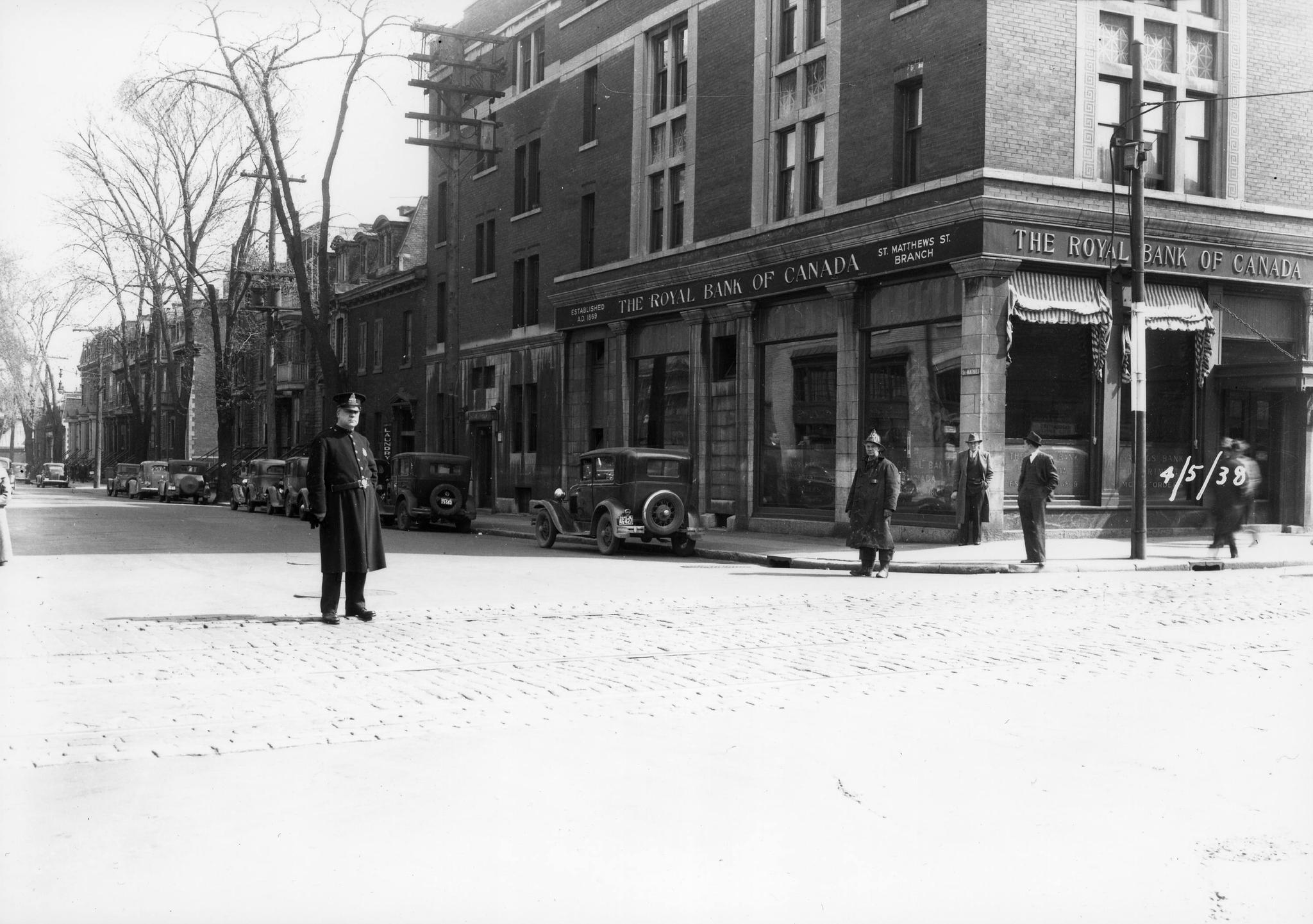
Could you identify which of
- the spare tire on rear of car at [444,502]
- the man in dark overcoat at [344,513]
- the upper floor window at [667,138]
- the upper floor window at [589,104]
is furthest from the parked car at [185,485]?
the man in dark overcoat at [344,513]

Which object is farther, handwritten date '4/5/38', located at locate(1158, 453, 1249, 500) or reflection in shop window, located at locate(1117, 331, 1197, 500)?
handwritten date '4/5/38', located at locate(1158, 453, 1249, 500)

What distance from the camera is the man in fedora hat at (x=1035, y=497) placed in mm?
17609

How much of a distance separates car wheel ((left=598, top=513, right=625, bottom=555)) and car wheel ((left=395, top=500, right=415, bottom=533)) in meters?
9.28

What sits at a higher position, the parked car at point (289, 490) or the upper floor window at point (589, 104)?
the upper floor window at point (589, 104)

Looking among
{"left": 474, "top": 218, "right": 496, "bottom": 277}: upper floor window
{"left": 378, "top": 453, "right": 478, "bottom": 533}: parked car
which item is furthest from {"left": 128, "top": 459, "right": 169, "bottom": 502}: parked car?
{"left": 378, "top": 453, "right": 478, "bottom": 533}: parked car

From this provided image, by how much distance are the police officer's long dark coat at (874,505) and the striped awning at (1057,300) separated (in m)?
5.02

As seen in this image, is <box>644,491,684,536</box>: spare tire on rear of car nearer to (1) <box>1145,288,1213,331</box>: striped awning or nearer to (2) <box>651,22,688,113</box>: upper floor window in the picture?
(1) <box>1145,288,1213,331</box>: striped awning

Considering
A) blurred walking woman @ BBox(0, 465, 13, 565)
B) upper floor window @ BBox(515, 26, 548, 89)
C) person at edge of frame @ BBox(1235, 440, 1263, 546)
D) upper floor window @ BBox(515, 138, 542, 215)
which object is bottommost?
blurred walking woman @ BBox(0, 465, 13, 565)

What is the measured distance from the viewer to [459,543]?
24109mm

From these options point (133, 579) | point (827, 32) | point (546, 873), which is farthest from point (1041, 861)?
point (827, 32)

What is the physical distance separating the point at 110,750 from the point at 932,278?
58.6 ft

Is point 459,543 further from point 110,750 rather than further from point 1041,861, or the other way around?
point 1041,861

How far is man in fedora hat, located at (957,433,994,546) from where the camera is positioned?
1997cm

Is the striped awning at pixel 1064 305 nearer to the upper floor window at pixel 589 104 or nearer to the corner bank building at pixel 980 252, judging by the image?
the corner bank building at pixel 980 252
